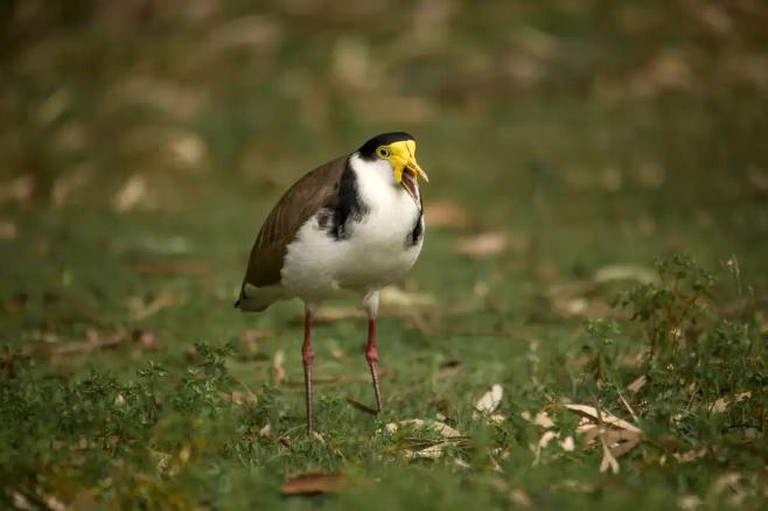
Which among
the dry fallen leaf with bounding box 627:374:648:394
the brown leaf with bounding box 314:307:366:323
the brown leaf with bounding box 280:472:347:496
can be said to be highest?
the brown leaf with bounding box 280:472:347:496

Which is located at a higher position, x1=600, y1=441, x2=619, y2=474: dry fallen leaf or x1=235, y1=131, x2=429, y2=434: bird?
x1=235, y1=131, x2=429, y2=434: bird

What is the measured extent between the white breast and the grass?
0.55 meters

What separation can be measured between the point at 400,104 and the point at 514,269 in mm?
3919

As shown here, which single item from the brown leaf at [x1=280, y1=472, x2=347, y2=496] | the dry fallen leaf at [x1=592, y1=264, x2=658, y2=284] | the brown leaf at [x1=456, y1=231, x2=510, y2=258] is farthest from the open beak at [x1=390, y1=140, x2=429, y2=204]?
the brown leaf at [x1=456, y1=231, x2=510, y2=258]

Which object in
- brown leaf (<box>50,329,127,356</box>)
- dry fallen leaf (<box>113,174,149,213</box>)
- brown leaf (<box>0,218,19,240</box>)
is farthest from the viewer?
dry fallen leaf (<box>113,174,149,213</box>)

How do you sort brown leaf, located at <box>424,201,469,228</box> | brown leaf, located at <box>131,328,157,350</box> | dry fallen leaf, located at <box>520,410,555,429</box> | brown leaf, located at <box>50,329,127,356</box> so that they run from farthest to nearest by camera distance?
brown leaf, located at <box>424,201,469,228</box>
brown leaf, located at <box>131,328,157,350</box>
brown leaf, located at <box>50,329,127,356</box>
dry fallen leaf, located at <box>520,410,555,429</box>

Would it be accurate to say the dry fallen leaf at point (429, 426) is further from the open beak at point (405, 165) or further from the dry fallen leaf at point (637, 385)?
the open beak at point (405, 165)

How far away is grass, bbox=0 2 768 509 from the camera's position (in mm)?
4684

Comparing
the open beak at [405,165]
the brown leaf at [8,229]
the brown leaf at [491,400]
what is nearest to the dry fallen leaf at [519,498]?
the brown leaf at [491,400]

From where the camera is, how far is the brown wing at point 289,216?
5828mm

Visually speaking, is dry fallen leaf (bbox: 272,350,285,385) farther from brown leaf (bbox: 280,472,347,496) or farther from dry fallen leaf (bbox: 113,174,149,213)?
dry fallen leaf (bbox: 113,174,149,213)

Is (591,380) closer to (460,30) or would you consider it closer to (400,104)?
(400,104)

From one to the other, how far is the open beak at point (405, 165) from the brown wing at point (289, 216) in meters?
0.30

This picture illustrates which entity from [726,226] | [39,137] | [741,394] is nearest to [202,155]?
[39,137]
